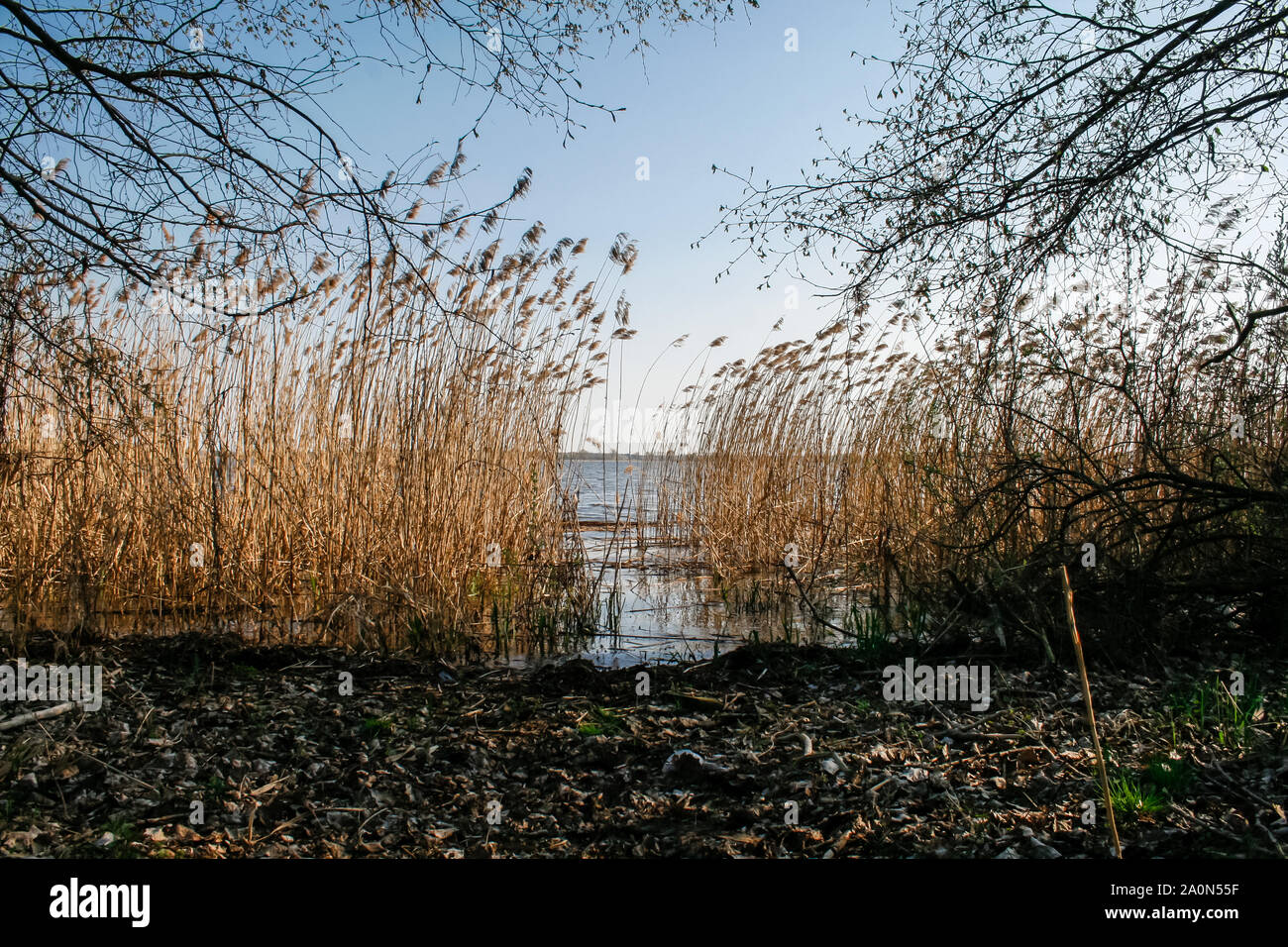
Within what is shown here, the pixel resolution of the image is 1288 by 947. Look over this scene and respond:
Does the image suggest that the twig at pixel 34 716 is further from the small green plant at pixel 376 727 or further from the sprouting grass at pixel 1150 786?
the sprouting grass at pixel 1150 786

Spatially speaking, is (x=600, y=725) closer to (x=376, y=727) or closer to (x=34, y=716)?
(x=376, y=727)

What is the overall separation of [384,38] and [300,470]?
2979mm

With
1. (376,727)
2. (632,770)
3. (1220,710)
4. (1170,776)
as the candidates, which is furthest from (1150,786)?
(376,727)

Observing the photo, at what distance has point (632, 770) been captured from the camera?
2.53 m

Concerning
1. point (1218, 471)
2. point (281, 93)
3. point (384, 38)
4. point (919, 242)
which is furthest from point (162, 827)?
point (1218, 471)

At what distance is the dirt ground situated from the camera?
80.2 inches

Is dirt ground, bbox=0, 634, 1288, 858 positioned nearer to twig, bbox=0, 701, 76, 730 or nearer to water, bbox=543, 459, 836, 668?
twig, bbox=0, 701, 76, 730

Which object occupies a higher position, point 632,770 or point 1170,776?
point 1170,776

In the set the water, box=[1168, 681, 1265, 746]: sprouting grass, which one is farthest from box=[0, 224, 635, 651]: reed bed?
box=[1168, 681, 1265, 746]: sprouting grass

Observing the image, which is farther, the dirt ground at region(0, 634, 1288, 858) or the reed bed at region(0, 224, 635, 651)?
the reed bed at region(0, 224, 635, 651)

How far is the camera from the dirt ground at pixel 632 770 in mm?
2037

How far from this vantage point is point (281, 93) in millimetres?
2861
